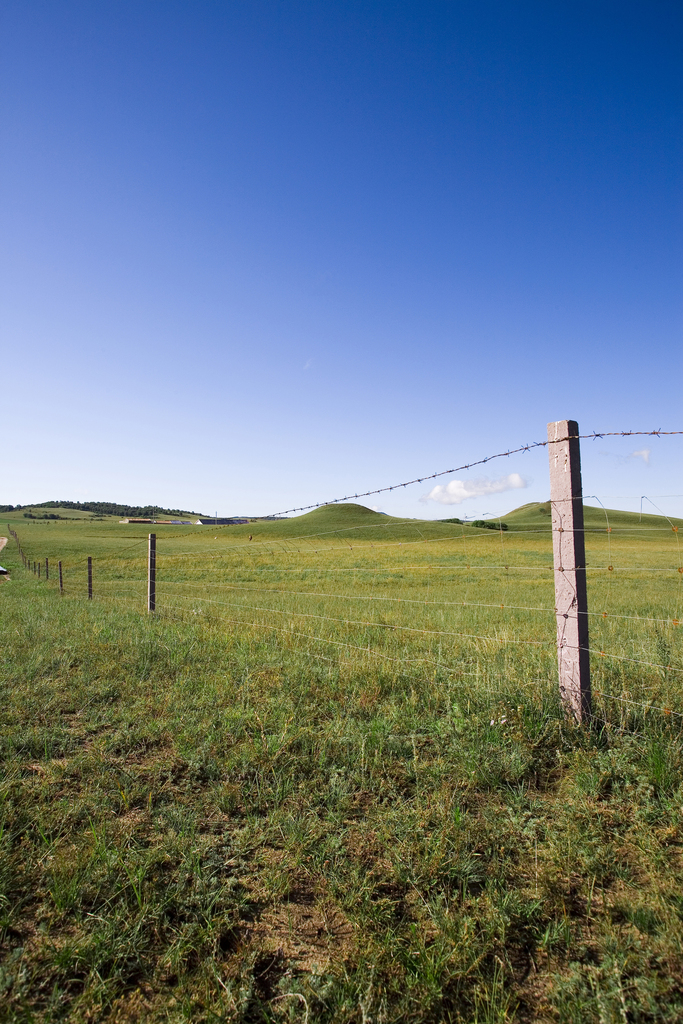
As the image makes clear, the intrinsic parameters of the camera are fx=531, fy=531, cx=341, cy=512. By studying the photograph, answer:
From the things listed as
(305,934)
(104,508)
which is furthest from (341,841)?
(104,508)

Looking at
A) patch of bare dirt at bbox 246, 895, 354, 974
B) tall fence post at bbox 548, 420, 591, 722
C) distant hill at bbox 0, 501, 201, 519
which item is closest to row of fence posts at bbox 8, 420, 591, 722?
tall fence post at bbox 548, 420, 591, 722

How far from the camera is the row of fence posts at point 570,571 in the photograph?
4621mm

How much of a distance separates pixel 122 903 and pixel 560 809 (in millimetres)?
2762

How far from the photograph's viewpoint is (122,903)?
2.81 m

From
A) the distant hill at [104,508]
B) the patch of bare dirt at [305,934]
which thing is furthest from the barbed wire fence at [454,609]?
the distant hill at [104,508]

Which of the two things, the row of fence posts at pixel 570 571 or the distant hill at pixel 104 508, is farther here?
the distant hill at pixel 104 508

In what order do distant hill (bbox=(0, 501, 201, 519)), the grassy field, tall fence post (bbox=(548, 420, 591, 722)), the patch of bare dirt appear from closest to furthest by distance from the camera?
the grassy field → the patch of bare dirt → tall fence post (bbox=(548, 420, 591, 722)) → distant hill (bbox=(0, 501, 201, 519))

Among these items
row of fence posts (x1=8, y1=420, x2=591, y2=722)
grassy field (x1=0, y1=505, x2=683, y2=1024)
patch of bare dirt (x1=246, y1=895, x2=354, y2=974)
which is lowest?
patch of bare dirt (x1=246, y1=895, x2=354, y2=974)

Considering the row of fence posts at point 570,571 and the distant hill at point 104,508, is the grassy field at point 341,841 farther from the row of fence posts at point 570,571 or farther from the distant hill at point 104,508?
the distant hill at point 104,508

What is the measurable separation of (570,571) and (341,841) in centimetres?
290

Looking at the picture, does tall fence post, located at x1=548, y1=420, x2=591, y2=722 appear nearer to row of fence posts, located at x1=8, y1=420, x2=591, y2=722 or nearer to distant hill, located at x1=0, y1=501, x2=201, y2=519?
row of fence posts, located at x1=8, y1=420, x2=591, y2=722

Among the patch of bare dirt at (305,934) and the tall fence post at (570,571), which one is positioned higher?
the tall fence post at (570,571)

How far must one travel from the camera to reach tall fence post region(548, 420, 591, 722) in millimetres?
4621

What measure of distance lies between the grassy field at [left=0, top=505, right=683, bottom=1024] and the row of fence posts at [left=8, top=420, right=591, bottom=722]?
26 cm
